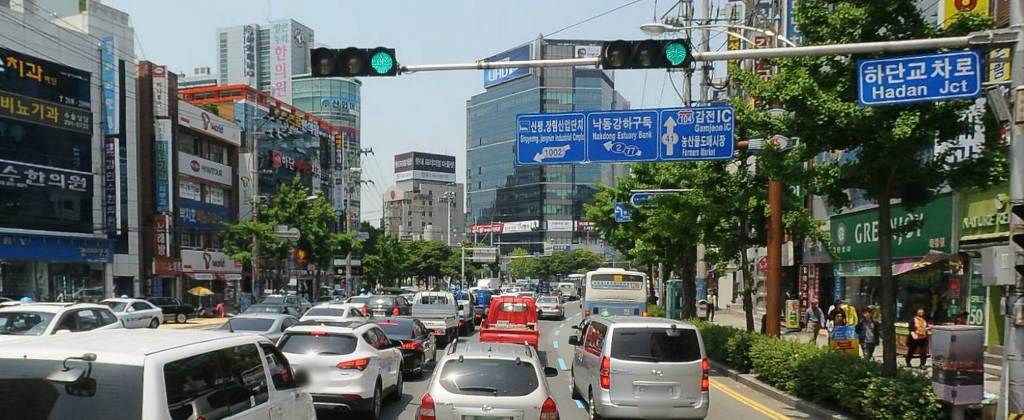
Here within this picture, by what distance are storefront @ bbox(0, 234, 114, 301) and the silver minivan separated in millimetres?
33591

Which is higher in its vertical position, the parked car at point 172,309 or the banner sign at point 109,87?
the banner sign at point 109,87

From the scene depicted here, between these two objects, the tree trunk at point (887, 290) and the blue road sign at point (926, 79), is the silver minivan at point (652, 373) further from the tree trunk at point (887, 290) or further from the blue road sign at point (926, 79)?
the blue road sign at point (926, 79)

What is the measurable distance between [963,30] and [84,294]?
43.2 meters

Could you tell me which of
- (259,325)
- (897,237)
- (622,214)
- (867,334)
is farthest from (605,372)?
(622,214)

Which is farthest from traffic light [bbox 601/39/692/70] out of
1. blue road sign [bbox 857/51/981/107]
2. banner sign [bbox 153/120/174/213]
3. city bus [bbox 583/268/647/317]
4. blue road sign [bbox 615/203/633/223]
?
banner sign [bbox 153/120/174/213]

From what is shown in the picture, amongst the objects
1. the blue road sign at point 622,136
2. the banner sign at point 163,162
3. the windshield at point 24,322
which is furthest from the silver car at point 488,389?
the banner sign at point 163,162

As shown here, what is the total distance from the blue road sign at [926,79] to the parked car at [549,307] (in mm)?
39433

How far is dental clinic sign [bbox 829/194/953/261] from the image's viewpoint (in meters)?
23.0

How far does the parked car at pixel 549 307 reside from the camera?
49.0 meters

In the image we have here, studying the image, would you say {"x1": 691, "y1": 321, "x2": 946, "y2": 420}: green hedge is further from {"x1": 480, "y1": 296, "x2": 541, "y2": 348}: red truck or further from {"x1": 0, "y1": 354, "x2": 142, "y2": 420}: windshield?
{"x1": 0, "y1": 354, "x2": 142, "y2": 420}: windshield

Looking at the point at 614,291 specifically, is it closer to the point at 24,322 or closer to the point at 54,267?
the point at 24,322

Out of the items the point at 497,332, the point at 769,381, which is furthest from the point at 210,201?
the point at 769,381

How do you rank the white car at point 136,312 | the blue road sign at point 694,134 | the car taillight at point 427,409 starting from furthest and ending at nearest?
the white car at point 136,312
the blue road sign at point 694,134
the car taillight at point 427,409

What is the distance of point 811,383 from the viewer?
13797 mm
